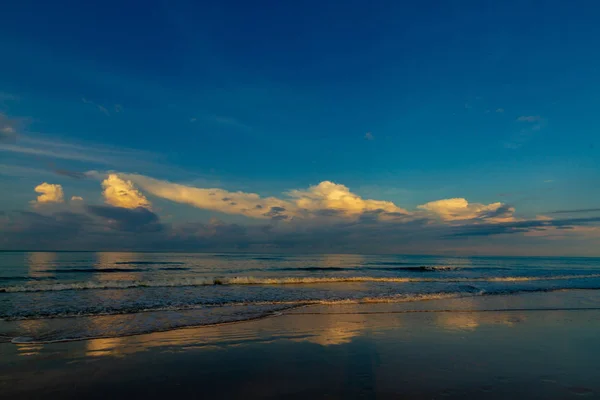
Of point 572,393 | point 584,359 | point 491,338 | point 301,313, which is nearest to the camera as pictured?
point 572,393

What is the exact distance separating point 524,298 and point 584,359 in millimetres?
14233

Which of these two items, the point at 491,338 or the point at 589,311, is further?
the point at 589,311

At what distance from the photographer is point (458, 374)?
7582 mm

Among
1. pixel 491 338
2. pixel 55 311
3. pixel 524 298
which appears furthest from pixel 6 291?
pixel 524 298

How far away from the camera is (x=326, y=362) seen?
8406 millimetres

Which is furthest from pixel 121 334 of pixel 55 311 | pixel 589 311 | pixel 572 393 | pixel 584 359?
pixel 589 311

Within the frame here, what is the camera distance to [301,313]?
15.5 m

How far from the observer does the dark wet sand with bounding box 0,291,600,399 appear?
6703 mm

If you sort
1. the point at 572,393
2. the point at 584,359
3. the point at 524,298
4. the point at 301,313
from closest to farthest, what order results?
1. the point at 572,393
2. the point at 584,359
3. the point at 301,313
4. the point at 524,298

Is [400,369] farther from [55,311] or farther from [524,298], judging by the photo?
[524,298]

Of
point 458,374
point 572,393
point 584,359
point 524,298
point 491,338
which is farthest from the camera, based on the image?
point 524,298

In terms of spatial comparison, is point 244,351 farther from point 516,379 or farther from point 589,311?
point 589,311

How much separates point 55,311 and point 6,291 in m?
10.4

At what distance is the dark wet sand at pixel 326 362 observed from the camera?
6.70 metres
